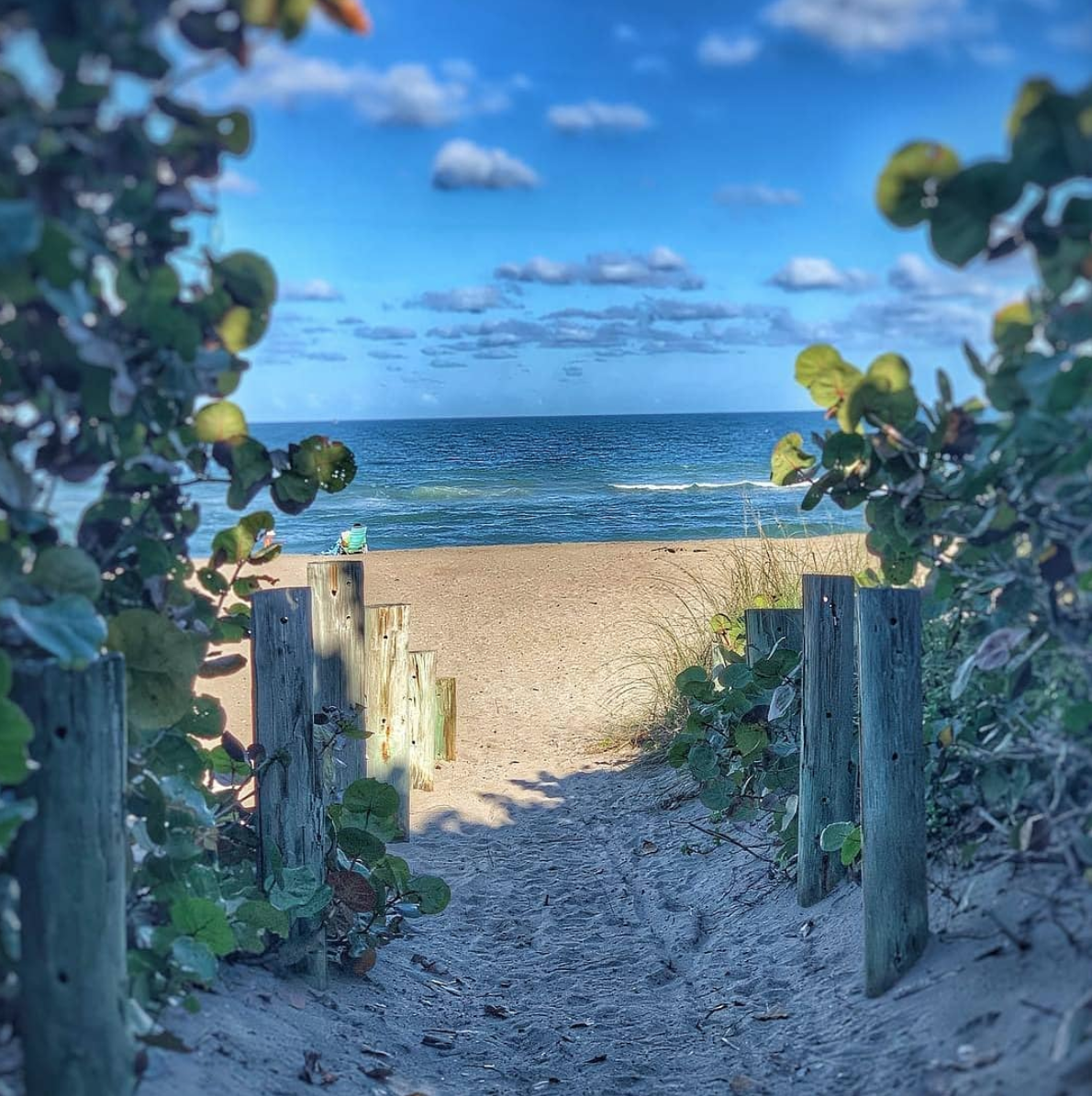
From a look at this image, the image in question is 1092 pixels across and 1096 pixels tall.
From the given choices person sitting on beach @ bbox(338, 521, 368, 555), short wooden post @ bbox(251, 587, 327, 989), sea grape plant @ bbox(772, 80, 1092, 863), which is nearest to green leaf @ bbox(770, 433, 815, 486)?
sea grape plant @ bbox(772, 80, 1092, 863)

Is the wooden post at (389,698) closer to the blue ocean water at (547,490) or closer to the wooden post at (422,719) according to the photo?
the wooden post at (422,719)

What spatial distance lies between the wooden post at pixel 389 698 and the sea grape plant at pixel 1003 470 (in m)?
2.71

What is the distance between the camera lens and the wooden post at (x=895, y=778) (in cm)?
291

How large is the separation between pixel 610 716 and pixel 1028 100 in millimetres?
6254

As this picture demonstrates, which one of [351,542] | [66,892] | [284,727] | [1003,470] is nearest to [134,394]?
[66,892]

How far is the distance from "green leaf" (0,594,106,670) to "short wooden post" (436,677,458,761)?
462 cm

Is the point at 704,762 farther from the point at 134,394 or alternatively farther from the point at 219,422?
the point at 134,394

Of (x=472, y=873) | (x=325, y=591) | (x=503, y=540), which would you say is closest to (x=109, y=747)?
(x=325, y=591)

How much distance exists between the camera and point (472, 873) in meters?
5.17

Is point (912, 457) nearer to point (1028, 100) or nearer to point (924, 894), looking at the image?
point (1028, 100)

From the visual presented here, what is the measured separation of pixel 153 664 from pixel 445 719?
4604 mm

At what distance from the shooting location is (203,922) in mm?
2461

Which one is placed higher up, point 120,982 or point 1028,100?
point 1028,100

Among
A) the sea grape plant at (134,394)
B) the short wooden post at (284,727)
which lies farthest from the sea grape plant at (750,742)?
the sea grape plant at (134,394)
